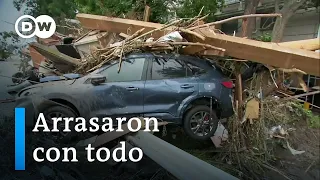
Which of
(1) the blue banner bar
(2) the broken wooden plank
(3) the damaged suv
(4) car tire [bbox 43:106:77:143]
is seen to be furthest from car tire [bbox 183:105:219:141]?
(1) the blue banner bar

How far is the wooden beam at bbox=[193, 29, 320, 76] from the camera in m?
0.88

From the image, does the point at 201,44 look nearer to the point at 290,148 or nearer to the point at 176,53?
the point at 176,53

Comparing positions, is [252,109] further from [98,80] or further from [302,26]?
[98,80]

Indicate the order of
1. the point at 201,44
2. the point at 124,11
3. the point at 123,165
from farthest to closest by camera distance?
the point at 124,11
the point at 123,165
the point at 201,44

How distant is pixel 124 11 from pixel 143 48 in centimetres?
31

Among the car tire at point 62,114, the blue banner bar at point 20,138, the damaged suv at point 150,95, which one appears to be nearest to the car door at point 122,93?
the damaged suv at point 150,95

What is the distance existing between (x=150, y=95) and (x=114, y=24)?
0.47 meters

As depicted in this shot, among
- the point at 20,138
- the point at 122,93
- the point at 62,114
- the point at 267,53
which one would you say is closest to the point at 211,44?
the point at 267,53

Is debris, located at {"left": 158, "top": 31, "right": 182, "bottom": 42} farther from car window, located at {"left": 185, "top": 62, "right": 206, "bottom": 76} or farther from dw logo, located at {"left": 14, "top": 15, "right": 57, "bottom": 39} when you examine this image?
dw logo, located at {"left": 14, "top": 15, "right": 57, "bottom": 39}

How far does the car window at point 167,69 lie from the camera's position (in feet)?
3.89

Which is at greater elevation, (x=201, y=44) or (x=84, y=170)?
(x=201, y=44)

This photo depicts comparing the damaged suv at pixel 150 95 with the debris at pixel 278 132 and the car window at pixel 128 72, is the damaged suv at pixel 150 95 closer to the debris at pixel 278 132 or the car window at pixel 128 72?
the car window at pixel 128 72

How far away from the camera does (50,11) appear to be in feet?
3.85

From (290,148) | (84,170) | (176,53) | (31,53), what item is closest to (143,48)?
(176,53)
